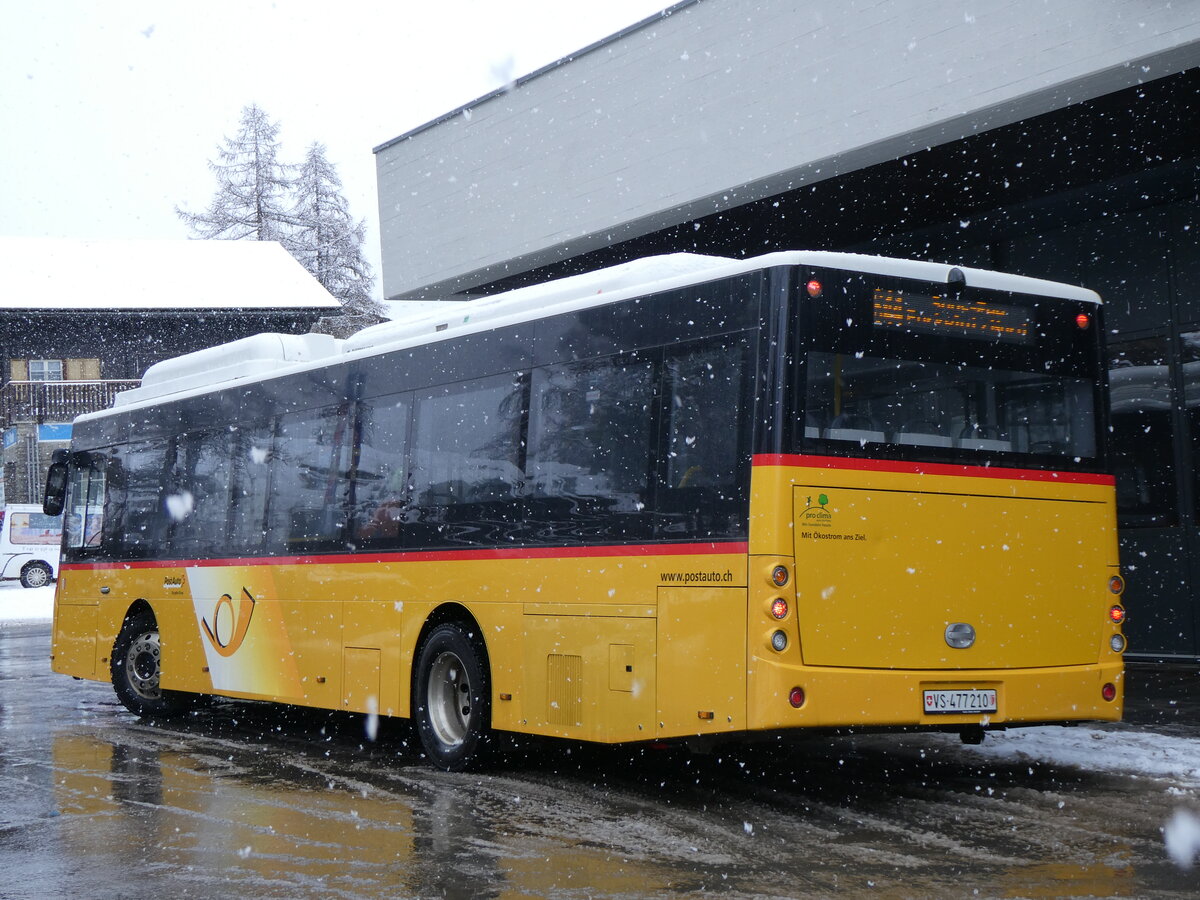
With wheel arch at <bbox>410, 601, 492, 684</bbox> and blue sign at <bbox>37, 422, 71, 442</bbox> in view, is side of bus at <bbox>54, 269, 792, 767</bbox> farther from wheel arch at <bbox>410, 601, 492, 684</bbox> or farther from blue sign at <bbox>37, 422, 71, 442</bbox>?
blue sign at <bbox>37, 422, 71, 442</bbox>

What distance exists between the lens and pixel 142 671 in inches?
555

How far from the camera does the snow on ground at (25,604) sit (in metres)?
32.9

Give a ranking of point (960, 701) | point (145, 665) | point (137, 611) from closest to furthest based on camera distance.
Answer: point (960, 701), point (145, 665), point (137, 611)

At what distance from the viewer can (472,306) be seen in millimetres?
10648

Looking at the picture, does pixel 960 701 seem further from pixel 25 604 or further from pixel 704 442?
pixel 25 604

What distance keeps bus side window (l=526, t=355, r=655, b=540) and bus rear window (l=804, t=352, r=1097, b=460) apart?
1156 millimetres

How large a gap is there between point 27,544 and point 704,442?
126 feet

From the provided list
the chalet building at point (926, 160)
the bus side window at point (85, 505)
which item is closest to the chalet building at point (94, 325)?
the chalet building at point (926, 160)

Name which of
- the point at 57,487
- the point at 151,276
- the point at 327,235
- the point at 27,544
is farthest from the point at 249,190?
the point at 57,487

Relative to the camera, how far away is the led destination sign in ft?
26.5

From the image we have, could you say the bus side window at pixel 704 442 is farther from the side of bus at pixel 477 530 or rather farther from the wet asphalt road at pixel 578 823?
the wet asphalt road at pixel 578 823

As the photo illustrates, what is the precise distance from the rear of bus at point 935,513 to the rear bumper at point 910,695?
0.4 inches

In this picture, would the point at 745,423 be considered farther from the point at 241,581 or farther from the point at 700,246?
the point at 700,246

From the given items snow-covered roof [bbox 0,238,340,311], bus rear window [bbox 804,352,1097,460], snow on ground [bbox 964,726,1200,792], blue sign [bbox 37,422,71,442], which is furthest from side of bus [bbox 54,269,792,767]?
snow-covered roof [bbox 0,238,340,311]
